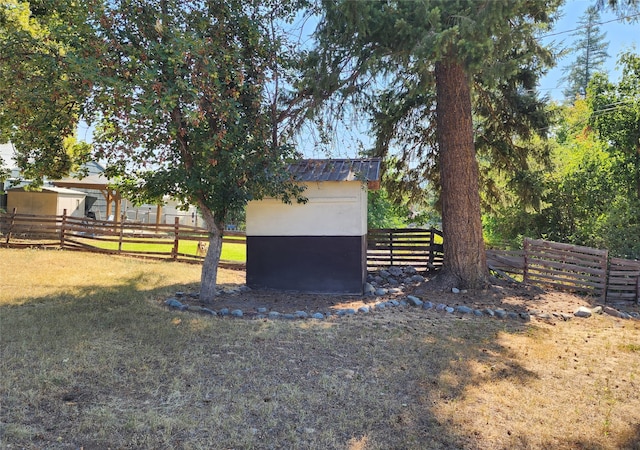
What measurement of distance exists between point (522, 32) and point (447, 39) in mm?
1469

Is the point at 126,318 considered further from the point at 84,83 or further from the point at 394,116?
the point at 394,116

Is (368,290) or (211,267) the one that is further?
(368,290)

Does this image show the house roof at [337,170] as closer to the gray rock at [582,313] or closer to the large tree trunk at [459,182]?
the large tree trunk at [459,182]

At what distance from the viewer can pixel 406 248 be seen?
12.1 meters

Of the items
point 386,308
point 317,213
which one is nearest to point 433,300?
point 386,308

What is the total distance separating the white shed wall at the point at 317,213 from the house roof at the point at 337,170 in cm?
21

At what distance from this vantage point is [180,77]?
496 centimetres

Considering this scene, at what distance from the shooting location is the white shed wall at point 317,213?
8.51 meters

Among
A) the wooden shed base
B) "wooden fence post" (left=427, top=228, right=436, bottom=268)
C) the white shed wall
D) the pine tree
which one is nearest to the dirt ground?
the wooden shed base

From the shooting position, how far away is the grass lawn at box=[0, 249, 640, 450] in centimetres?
288

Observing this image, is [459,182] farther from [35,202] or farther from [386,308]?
[35,202]

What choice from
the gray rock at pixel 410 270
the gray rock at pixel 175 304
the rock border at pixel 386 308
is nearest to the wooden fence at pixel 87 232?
the rock border at pixel 386 308

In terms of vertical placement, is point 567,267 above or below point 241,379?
above

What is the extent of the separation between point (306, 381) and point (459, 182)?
20.6ft
